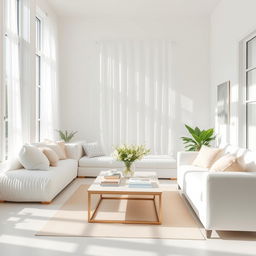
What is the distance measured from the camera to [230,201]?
314cm

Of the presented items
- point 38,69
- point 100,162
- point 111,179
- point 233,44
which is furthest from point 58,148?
point 233,44

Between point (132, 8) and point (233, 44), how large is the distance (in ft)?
7.60

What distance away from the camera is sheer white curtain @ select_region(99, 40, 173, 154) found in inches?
291

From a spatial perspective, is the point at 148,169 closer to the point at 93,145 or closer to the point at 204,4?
the point at 93,145

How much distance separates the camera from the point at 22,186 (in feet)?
14.1

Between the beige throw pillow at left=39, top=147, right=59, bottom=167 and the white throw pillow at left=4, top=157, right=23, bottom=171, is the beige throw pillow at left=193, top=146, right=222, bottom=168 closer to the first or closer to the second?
the beige throw pillow at left=39, top=147, right=59, bottom=167

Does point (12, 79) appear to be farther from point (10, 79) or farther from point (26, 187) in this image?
point (26, 187)

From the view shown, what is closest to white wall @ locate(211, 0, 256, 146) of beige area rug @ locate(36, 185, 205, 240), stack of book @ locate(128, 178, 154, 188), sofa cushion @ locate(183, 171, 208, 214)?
sofa cushion @ locate(183, 171, 208, 214)

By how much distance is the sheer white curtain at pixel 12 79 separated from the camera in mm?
4844

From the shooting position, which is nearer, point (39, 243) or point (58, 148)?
point (39, 243)

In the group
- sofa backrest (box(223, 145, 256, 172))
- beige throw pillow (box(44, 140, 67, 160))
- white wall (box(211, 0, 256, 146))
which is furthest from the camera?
beige throw pillow (box(44, 140, 67, 160))

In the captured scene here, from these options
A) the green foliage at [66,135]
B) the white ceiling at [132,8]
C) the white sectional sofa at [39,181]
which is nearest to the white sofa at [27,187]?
the white sectional sofa at [39,181]

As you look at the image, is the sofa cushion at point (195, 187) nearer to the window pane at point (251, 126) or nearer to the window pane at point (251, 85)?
the window pane at point (251, 126)

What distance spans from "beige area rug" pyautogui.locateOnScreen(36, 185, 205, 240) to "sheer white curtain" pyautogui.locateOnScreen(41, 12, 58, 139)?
228 centimetres
